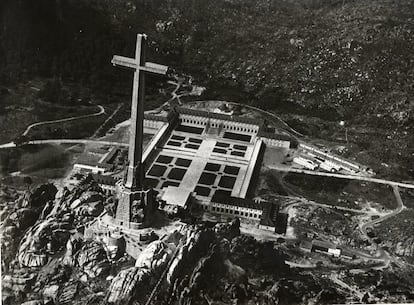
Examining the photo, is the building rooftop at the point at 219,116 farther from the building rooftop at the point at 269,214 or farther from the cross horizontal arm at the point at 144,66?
the cross horizontal arm at the point at 144,66

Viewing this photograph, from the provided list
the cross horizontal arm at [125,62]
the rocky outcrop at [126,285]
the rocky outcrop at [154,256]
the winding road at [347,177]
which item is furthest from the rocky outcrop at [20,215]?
the winding road at [347,177]

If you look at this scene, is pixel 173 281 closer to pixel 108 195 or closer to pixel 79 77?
pixel 108 195

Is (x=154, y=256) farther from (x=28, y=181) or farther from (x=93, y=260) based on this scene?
(x=28, y=181)

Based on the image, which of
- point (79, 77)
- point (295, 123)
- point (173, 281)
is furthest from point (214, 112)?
point (173, 281)

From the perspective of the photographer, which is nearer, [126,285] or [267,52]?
[126,285]

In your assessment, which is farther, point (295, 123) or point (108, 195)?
point (295, 123)

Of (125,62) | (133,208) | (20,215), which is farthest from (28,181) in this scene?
(125,62)

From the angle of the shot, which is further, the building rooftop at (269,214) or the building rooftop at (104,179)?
the building rooftop at (104,179)
